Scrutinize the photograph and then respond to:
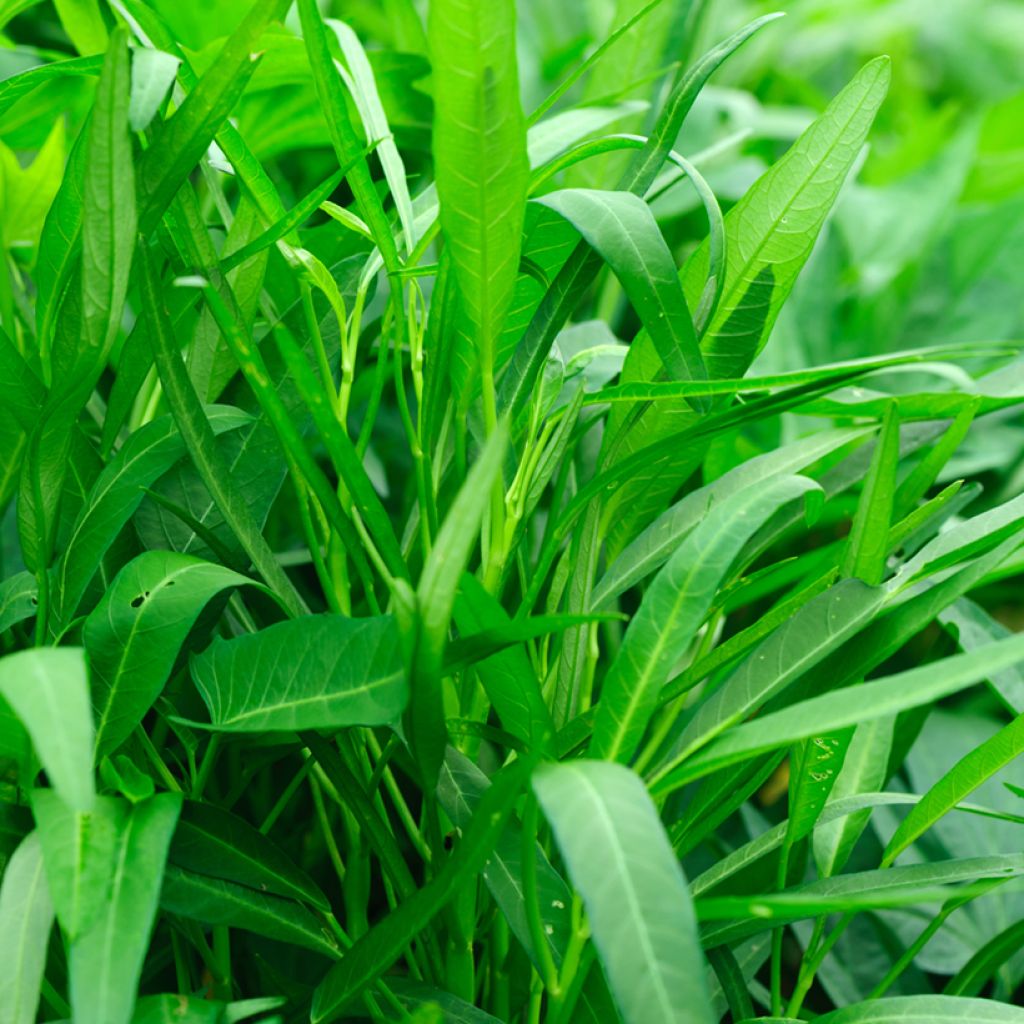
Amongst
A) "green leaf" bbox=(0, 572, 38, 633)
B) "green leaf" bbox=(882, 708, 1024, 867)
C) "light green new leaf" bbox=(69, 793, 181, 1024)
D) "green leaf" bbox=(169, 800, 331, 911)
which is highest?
"green leaf" bbox=(0, 572, 38, 633)

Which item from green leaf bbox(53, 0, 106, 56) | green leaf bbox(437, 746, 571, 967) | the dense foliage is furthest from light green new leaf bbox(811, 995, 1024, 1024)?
green leaf bbox(53, 0, 106, 56)

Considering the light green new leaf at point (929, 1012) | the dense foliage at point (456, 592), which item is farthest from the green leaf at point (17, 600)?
the light green new leaf at point (929, 1012)

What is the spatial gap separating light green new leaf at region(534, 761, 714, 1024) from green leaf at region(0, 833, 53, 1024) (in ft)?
0.51

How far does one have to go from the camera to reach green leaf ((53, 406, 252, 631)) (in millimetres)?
381

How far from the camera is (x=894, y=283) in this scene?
3.02 feet

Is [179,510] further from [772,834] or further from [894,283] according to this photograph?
[894,283]

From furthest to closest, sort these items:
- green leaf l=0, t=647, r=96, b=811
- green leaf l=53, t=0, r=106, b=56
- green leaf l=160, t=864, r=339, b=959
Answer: green leaf l=53, t=0, r=106, b=56 < green leaf l=160, t=864, r=339, b=959 < green leaf l=0, t=647, r=96, b=811

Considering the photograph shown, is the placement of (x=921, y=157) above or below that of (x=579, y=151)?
above

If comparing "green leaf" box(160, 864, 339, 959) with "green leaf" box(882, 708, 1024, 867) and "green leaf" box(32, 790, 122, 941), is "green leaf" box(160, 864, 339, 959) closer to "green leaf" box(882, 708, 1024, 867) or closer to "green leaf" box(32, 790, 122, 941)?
"green leaf" box(32, 790, 122, 941)

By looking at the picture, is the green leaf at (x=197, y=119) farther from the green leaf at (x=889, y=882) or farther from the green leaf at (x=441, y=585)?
the green leaf at (x=889, y=882)

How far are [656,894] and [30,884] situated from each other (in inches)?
7.3

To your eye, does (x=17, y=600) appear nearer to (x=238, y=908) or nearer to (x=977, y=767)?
(x=238, y=908)

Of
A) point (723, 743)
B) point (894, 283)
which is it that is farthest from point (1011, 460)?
point (723, 743)

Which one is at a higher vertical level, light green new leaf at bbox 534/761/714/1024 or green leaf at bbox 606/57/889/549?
green leaf at bbox 606/57/889/549
